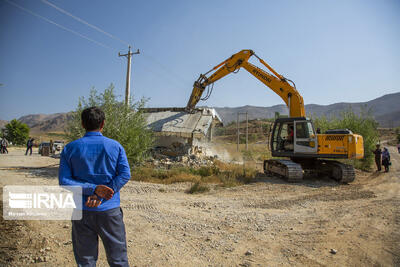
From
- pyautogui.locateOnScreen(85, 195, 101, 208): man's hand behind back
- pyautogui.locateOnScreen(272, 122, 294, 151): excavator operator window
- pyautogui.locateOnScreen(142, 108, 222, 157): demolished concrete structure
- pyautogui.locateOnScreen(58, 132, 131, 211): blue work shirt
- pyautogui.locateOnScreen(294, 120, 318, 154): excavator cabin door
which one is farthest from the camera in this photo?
pyautogui.locateOnScreen(142, 108, 222, 157): demolished concrete structure

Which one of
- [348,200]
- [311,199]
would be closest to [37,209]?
[311,199]

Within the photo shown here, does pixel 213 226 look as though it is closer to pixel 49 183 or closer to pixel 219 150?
pixel 49 183

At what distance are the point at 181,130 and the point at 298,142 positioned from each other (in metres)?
7.81

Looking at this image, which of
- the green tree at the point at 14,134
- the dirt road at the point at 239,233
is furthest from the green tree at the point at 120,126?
the green tree at the point at 14,134

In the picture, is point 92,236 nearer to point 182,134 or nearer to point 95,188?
point 95,188

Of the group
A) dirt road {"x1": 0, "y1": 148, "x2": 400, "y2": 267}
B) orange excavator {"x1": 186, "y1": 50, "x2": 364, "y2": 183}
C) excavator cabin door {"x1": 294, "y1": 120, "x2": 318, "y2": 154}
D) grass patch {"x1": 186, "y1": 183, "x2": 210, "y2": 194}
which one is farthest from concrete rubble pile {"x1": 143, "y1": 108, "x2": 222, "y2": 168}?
dirt road {"x1": 0, "y1": 148, "x2": 400, "y2": 267}

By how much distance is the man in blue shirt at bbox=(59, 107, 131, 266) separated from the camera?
210cm

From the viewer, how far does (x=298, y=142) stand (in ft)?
33.2

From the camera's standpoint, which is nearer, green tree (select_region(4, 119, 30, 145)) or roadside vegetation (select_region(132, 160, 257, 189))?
roadside vegetation (select_region(132, 160, 257, 189))

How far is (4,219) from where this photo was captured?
441 cm

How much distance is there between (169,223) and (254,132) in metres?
59.2

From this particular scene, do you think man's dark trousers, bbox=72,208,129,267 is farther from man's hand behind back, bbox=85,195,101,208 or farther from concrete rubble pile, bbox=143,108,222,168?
concrete rubble pile, bbox=143,108,222,168

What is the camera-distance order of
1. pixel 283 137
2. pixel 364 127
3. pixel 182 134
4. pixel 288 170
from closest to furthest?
1. pixel 288 170
2. pixel 283 137
3. pixel 182 134
4. pixel 364 127

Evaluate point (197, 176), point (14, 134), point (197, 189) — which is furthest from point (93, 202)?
point (14, 134)
